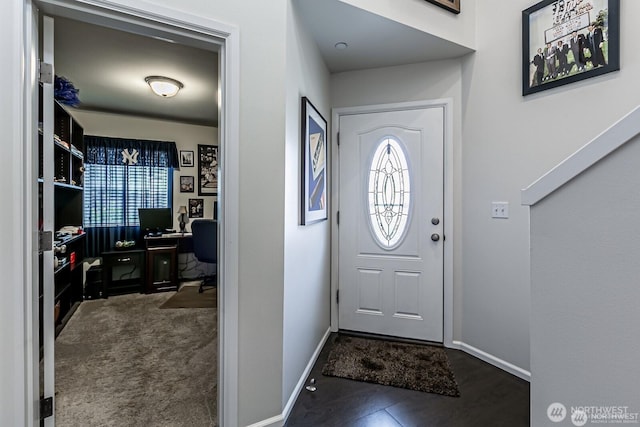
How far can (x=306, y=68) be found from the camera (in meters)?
2.13

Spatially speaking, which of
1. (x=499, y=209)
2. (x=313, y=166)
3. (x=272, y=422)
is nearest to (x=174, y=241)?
(x=313, y=166)

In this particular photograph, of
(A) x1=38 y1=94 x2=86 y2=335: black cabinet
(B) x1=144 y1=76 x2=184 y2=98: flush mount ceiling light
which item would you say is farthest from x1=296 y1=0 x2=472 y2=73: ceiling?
(A) x1=38 y1=94 x2=86 y2=335: black cabinet

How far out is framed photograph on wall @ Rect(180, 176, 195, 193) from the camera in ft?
15.8

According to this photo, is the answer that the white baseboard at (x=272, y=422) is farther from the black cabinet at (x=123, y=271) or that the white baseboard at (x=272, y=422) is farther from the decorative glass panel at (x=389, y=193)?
the black cabinet at (x=123, y=271)

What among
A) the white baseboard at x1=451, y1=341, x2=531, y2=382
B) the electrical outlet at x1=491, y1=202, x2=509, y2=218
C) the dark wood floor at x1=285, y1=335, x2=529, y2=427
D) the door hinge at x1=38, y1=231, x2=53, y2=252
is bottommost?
the dark wood floor at x1=285, y1=335, x2=529, y2=427

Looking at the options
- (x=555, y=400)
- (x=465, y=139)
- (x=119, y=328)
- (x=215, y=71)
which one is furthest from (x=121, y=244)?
(x=555, y=400)

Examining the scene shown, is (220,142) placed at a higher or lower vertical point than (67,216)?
higher

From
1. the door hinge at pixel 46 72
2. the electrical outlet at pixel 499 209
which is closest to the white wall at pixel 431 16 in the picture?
the electrical outlet at pixel 499 209

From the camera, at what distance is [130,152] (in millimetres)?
4414

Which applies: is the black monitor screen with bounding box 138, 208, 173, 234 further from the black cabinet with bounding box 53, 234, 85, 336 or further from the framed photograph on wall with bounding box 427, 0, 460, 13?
the framed photograph on wall with bounding box 427, 0, 460, 13

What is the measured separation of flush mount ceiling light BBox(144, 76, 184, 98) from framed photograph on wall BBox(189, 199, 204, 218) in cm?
184

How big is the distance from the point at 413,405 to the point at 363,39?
251 centimetres

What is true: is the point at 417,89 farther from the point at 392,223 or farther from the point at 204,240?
the point at 204,240

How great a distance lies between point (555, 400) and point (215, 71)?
344 centimetres
